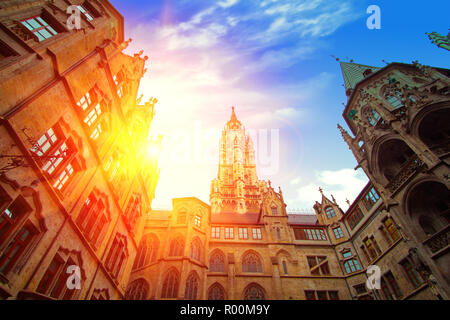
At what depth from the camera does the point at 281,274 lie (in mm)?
26250

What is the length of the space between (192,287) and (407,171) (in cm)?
2144

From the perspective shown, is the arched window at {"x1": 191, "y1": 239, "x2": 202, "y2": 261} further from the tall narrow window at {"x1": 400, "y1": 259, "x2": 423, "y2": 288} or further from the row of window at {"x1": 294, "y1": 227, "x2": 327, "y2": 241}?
the tall narrow window at {"x1": 400, "y1": 259, "x2": 423, "y2": 288}

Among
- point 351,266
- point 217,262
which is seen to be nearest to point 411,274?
point 351,266

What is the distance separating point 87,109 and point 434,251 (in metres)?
22.9

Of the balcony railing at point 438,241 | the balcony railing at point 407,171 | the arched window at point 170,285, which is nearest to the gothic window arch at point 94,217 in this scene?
the arched window at point 170,285

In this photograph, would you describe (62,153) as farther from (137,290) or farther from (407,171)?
(407,171)

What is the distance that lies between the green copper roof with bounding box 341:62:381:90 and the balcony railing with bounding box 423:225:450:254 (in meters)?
16.7

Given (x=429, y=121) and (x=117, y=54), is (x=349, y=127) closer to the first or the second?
(x=429, y=121)

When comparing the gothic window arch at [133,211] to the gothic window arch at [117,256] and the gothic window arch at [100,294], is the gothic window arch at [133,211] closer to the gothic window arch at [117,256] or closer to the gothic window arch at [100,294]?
the gothic window arch at [117,256]

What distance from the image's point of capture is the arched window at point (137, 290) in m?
22.7

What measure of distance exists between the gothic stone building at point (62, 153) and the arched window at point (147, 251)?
7.32 m

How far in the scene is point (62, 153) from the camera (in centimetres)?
1116

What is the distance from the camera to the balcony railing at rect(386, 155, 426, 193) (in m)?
16.2
